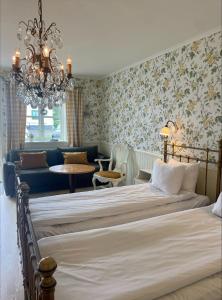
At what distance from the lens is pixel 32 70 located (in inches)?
90.3

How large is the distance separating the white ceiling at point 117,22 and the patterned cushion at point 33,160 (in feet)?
5.92

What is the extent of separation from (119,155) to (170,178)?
7.08 ft

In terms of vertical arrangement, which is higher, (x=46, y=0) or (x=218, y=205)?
(x=46, y=0)

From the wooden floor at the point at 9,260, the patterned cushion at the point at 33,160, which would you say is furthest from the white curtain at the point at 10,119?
the wooden floor at the point at 9,260

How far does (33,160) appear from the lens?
4617 mm

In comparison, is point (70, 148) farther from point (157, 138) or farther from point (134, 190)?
point (134, 190)

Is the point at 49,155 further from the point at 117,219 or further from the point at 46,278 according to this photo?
the point at 46,278

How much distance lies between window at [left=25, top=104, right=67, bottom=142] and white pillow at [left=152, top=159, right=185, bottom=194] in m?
3.24

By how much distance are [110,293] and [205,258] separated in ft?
2.07

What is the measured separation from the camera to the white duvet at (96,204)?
212 cm

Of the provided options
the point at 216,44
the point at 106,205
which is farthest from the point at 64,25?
the point at 106,205

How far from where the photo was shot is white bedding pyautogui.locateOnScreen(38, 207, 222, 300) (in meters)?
1.21

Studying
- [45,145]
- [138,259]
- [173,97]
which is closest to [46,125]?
[45,145]

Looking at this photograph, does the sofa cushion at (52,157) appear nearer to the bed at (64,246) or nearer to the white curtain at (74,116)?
the white curtain at (74,116)
